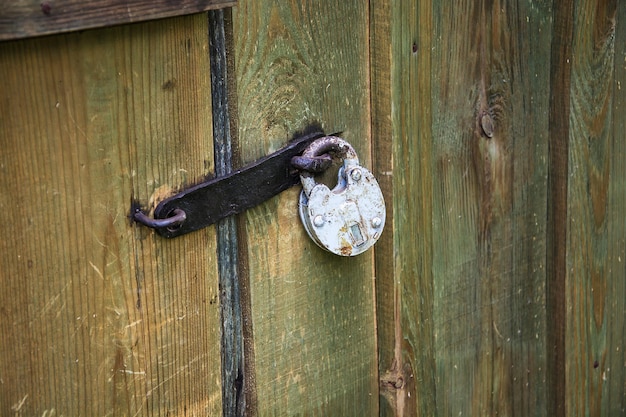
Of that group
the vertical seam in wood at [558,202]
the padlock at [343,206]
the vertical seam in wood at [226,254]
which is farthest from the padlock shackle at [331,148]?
the vertical seam in wood at [558,202]

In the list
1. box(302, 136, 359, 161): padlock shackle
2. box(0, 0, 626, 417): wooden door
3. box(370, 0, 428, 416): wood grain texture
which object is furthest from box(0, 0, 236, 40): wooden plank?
box(370, 0, 428, 416): wood grain texture

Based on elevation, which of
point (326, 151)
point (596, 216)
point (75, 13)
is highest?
point (75, 13)

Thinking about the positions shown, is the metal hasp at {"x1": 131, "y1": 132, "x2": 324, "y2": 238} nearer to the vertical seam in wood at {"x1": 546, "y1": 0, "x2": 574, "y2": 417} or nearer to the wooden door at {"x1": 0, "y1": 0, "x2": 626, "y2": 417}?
the wooden door at {"x1": 0, "y1": 0, "x2": 626, "y2": 417}

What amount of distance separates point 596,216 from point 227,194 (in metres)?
0.84

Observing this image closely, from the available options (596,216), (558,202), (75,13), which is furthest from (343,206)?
(596,216)

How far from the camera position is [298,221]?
123 cm

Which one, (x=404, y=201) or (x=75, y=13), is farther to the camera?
(x=404, y=201)

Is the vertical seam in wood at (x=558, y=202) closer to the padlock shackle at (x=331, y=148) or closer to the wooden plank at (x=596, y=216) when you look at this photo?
the wooden plank at (x=596, y=216)

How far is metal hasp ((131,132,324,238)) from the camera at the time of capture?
107 centimetres


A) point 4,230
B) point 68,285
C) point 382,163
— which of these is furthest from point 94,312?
point 382,163

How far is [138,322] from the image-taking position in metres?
1.09

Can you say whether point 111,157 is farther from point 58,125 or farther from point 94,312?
point 94,312

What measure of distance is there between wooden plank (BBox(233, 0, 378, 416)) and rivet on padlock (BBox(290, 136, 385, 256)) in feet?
0.11

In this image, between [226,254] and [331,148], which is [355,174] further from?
[226,254]
